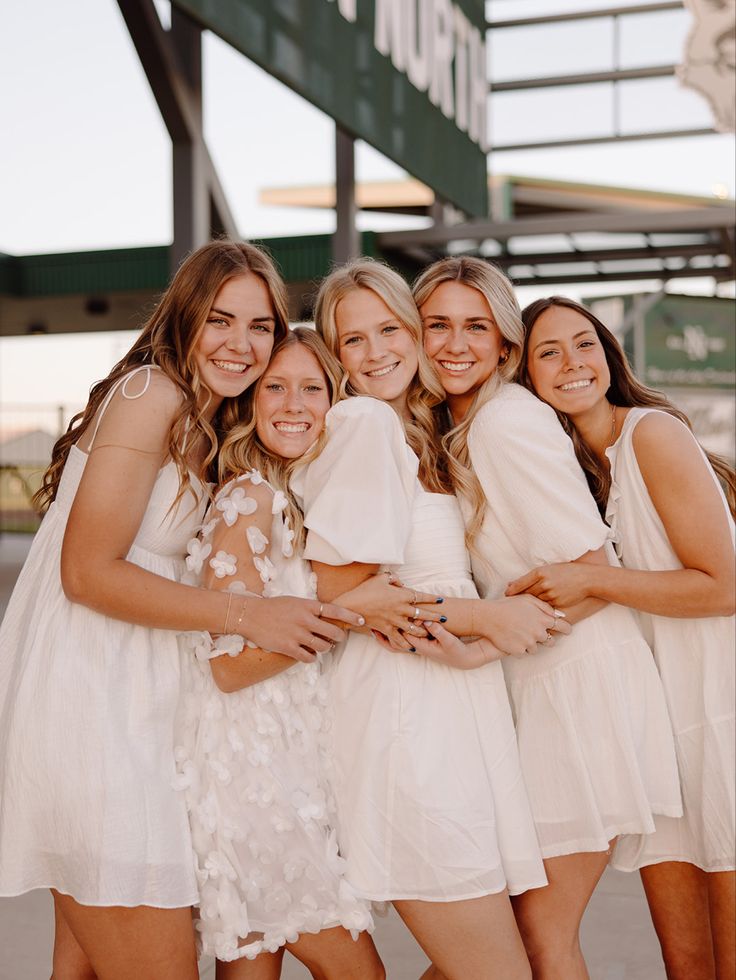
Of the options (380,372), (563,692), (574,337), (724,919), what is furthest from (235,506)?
(724,919)

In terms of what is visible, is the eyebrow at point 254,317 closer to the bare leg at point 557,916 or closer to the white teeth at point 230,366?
the white teeth at point 230,366

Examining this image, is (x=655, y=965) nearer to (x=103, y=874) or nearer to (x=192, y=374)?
(x=103, y=874)

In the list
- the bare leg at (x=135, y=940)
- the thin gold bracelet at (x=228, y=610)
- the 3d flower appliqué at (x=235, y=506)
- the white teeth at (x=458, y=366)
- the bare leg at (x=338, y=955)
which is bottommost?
the bare leg at (x=338, y=955)

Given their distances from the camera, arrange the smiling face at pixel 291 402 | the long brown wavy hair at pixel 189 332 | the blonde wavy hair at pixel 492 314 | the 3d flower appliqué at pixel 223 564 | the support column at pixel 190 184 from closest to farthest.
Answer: the 3d flower appliqué at pixel 223 564, the long brown wavy hair at pixel 189 332, the smiling face at pixel 291 402, the blonde wavy hair at pixel 492 314, the support column at pixel 190 184

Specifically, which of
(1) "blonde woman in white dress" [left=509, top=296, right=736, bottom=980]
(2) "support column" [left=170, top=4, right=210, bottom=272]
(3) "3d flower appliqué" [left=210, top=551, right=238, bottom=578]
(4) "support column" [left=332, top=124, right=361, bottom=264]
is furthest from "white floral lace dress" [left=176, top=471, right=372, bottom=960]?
(4) "support column" [left=332, top=124, right=361, bottom=264]

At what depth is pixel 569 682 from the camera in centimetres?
243

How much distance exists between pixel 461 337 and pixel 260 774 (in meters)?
1.18

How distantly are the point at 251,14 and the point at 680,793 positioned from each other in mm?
4494

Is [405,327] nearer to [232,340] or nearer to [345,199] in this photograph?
[232,340]

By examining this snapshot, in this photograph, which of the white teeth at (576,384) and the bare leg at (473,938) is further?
the white teeth at (576,384)

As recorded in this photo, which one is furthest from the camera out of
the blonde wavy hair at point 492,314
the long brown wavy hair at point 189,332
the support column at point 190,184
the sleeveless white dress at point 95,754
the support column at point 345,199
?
the support column at point 345,199

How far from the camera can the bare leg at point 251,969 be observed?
7.89 ft

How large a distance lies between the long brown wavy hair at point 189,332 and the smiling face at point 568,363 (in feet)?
2.19

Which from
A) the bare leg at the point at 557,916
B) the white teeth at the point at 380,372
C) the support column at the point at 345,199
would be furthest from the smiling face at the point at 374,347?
the support column at the point at 345,199
